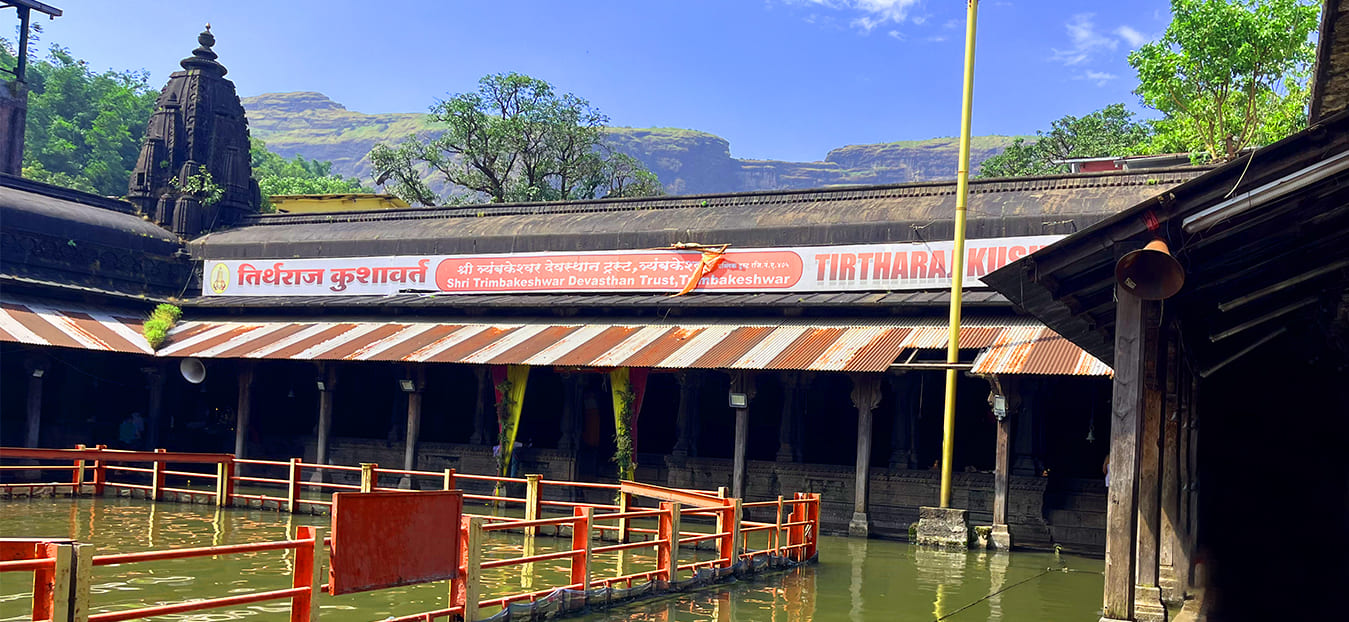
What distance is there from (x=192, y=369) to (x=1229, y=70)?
35.3 metres

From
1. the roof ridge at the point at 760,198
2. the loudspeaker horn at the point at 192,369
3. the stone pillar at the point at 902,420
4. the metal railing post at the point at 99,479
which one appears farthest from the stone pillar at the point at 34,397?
the stone pillar at the point at 902,420

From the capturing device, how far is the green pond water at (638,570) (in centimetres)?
1241

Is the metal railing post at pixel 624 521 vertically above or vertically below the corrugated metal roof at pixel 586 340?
below

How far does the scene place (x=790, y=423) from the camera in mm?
24672

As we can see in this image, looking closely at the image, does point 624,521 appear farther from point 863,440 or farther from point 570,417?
→ point 570,417

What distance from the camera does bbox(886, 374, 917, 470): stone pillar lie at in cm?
2339

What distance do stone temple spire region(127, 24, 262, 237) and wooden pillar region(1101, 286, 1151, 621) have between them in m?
30.1

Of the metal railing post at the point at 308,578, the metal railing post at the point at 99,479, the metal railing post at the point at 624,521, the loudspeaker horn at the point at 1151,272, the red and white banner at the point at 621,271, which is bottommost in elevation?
the metal railing post at the point at 99,479

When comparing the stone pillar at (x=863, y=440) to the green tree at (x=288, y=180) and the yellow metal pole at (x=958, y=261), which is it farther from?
the green tree at (x=288, y=180)

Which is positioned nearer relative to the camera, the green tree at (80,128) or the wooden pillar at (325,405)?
the wooden pillar at (325,405)

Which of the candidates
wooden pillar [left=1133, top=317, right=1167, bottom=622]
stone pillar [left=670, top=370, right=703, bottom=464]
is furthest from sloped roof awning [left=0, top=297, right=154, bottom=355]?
wooden pillar [left=1133, top=317, right=1167, bottom=622]

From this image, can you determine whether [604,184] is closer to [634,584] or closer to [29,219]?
[29,219]

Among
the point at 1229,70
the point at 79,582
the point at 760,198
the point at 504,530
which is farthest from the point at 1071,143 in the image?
the point at 79,582

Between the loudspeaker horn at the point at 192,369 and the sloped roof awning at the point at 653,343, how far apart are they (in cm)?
49
